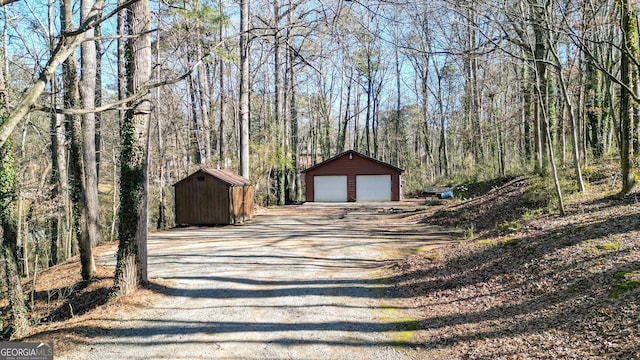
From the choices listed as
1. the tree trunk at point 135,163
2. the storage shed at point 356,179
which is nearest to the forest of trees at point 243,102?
the tree trunk at point 135,163

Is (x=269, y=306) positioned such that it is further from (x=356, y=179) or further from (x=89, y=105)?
(x=356, y=179)

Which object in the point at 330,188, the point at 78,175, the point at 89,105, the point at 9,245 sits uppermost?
the point at 89,105

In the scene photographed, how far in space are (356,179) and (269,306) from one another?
23.1 metres

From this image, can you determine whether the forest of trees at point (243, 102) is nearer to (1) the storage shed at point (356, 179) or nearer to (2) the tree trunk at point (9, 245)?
(2) the tree trunk at point (9, 245)

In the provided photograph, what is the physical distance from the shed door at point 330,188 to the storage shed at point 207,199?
13.0 m

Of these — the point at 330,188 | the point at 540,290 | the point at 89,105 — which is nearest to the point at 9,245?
the point at 89,105

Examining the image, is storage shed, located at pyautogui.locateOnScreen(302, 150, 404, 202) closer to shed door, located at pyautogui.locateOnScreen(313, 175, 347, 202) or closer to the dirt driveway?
shed door, located at pyautogui.locateOnScreen(313, 175, 347, 202)

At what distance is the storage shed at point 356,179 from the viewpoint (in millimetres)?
28750

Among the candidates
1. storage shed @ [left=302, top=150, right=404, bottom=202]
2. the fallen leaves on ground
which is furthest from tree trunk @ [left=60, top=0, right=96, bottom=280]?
storage shed @ [left=302, top=150, right=404, bottom=202]

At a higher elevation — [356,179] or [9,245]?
[356,179]

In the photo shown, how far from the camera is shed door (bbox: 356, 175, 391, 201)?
94.4ft

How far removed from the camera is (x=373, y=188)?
94.9 ft

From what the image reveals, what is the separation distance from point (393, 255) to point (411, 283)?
7.97 feet

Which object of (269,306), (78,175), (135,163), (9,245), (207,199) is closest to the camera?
(269,306)
